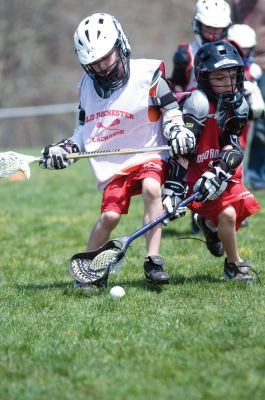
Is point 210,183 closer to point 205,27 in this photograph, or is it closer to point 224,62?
point 224,62

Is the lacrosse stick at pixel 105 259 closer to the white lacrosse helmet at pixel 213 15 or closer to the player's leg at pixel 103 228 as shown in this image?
the player's leg at pixel 103 228

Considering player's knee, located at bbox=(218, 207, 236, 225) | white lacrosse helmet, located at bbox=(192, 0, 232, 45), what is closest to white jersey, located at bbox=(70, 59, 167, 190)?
player's knee, located at bbox=(218, 207, 236, 225)

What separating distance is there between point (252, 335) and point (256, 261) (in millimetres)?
2379

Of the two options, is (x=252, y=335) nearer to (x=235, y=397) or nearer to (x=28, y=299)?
(x=235, y=397)

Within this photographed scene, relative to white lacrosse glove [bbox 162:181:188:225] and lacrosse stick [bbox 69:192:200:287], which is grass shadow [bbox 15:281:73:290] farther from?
white lacrosse glove [bbox 162:181:188:225]

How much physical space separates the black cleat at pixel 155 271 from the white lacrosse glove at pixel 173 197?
29 centimetres

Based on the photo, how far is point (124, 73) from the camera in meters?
6.28

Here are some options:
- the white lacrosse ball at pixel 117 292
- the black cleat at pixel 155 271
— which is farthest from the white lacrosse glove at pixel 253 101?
the white lacrosse ball at pixel 117 292

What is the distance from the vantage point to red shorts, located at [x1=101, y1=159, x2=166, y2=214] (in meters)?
6.26

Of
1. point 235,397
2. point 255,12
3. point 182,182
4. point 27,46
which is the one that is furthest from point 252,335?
point 27,46

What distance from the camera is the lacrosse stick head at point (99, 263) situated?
20.0ft

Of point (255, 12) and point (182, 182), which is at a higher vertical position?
point (255, 12)

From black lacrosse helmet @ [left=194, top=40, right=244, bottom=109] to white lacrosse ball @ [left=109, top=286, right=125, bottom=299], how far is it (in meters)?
1.40

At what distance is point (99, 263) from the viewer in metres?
6.12
